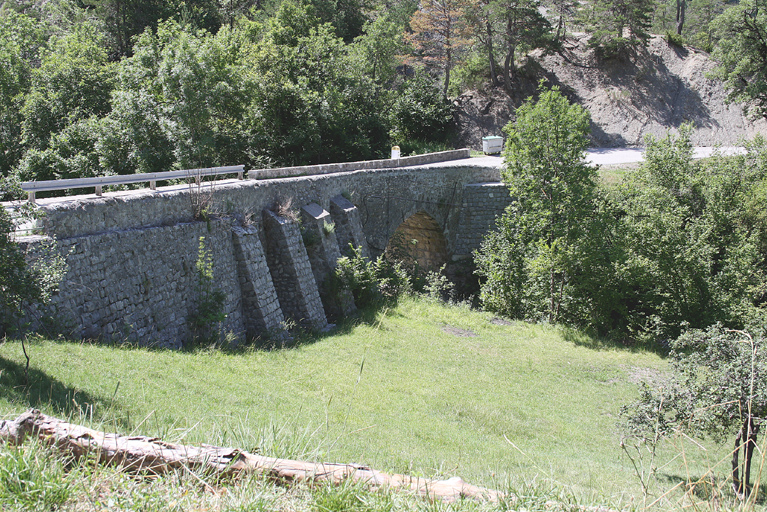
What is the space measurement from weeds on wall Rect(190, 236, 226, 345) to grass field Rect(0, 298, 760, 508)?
713mm

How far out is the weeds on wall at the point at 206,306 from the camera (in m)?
10.1

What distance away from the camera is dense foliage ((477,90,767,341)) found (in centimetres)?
1620

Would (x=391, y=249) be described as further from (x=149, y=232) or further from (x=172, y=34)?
(x=172, y=34)

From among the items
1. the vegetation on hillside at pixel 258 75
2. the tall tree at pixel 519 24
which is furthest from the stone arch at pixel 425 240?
the tall tree at pixel 519 24

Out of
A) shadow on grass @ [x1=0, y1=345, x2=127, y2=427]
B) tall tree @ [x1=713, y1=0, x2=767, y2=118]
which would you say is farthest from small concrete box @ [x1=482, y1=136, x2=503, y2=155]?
shadow on grass @ [x1=0, y1=345, x2=127, y2=427]

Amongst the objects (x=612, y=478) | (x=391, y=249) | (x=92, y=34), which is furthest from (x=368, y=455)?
(x=92, y=34)

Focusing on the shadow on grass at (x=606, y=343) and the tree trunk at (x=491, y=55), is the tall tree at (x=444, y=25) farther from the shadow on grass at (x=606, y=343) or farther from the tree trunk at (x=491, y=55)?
the shadow on grass at (x=606, y=343)

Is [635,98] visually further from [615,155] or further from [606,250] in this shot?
[606,250]

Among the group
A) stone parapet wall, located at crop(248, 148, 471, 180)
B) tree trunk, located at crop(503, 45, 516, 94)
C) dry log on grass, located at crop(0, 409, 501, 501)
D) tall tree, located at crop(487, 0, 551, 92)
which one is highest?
tall tree, located at crop(487, 0, 551, 92)

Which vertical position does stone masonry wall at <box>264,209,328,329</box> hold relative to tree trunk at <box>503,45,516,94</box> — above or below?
below

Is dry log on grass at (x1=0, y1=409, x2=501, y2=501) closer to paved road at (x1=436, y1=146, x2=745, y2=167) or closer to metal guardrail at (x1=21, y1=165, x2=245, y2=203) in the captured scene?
metal guardrail at (x1=21, y1=165, x2=245, y2=203)

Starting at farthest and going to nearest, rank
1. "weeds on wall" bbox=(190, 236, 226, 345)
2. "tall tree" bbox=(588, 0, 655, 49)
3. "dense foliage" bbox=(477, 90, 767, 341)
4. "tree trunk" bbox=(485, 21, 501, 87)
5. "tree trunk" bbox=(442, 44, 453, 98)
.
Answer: "tree trunk" bbox=(442, 44, 453, 98), "tall tree" bbox=(588, 0, 655, 49), "tree trunk" bbox=(485, 21, 501, 87), "dense foliage" bbox=(477, 90, 767, 341), "weeds on wall" bbox=(190, 236, 226, 345)

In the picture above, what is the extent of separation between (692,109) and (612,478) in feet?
103

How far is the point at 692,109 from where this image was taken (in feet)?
107
